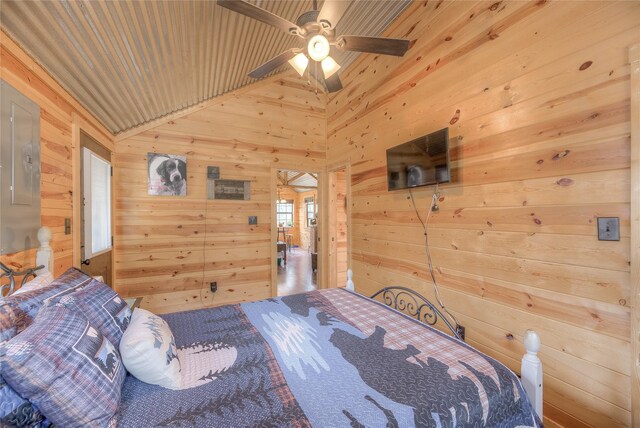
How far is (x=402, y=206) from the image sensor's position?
2.81 m

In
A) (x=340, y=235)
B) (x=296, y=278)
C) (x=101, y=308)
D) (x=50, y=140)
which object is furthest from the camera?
(x=296, y=278)

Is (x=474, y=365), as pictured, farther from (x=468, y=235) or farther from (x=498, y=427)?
(x=468, y=235)

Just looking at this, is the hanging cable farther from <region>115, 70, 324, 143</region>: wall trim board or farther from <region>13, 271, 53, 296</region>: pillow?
<region>115, 70, 324, 143</region>: wall trim board

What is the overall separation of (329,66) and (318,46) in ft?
1.15

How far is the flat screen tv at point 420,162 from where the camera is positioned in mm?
2184

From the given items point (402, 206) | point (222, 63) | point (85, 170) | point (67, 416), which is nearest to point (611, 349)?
point (402, 206)

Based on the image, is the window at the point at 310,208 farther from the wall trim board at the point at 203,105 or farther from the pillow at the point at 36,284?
the pillow at the point at 36,284

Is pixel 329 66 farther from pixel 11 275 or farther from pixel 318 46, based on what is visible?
pixel 11 275

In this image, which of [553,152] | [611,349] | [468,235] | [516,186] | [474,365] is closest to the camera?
[474,365]

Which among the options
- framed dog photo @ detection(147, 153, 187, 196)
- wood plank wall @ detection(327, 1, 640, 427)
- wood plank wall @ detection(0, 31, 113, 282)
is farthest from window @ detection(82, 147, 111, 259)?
wood plank wall @ detection(327, 1, 640, 427)

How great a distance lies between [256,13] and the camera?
5.29ft

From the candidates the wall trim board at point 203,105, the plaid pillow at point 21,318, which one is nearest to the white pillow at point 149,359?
the plaid pillow at point 21,318

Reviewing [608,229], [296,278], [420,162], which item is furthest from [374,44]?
[296,278]

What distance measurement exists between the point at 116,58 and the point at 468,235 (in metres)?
3.02
